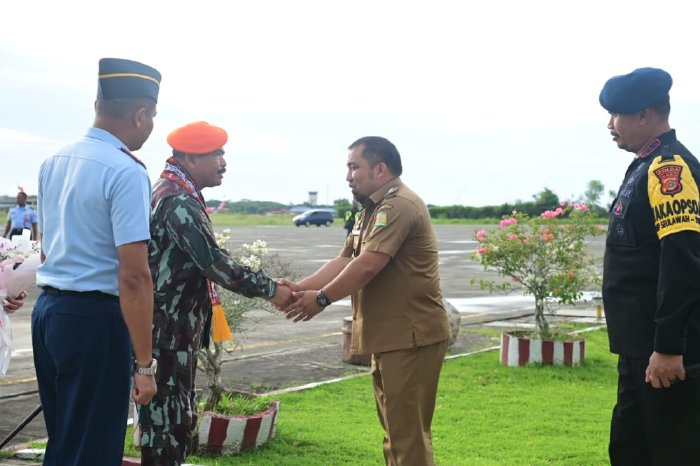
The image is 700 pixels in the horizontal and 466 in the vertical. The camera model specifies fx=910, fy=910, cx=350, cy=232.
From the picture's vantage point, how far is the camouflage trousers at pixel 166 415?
164 inches

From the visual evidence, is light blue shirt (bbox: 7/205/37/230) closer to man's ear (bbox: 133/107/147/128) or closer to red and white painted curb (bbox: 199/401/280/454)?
red and white painted curb (bbox: 199/401/280/454)

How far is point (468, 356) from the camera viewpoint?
10656 mm

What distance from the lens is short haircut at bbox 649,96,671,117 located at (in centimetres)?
397

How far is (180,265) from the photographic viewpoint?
421 cm

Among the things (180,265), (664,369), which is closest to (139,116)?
(180,265)

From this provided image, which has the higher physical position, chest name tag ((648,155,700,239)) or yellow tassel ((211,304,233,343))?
chest name tag ((648,155,700,239))

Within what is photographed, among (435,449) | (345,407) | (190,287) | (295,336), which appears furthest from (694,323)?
(295,336)

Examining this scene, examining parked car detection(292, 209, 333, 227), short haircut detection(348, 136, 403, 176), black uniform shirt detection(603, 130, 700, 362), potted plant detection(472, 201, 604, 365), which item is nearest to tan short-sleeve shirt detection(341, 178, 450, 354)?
short haircut detection(348, 136, 403, 176)

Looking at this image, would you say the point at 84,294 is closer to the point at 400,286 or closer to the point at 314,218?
the point at 400,286

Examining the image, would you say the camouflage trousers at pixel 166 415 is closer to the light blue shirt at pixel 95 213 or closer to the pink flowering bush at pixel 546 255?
the light blue shirt at pixel 95 213

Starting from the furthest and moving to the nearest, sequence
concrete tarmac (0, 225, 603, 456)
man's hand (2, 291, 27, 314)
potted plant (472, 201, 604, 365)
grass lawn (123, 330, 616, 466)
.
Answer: potted plant (472, 201, 604, 365)
concrete tarmac (0, 225, 603, 456)
grass lawn (123, 330, 616, 466)
man's hand (2, 291, 27, 314)

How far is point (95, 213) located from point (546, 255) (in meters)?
7.76

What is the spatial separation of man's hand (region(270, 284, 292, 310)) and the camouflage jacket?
63 cm

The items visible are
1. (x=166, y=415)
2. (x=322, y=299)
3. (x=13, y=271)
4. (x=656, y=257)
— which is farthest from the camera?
(x=322, y=299)
